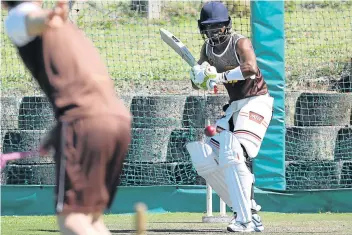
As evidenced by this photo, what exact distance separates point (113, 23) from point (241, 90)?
4170 millimetres

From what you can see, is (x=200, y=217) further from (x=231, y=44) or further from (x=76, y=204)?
(x=76, y=204)

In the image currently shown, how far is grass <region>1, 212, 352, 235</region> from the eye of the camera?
828cm

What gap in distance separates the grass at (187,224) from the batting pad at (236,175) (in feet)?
0.87

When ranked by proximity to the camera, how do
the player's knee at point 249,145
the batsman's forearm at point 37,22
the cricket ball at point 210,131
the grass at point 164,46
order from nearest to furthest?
the batsman's forearm at point 37,22 → the cricket ball at point 210,131 → the player's knee at point 249,145 → the grass at point 164,46

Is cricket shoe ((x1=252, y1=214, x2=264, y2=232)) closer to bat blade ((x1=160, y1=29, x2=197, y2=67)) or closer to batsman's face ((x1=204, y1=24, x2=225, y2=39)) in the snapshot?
bat blade ((x1=160, y1=29, x2=197, y2=67))

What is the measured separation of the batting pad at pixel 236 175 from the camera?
812 centimetres

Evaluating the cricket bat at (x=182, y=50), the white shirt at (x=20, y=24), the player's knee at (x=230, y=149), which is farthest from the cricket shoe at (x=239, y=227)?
the white shirt at (x=20, y=24)

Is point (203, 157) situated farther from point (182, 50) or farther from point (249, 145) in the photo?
point (182, 50)

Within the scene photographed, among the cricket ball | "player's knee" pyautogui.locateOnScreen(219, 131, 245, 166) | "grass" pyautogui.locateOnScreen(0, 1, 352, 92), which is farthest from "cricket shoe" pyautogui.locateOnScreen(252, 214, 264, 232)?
"grass" pyautogui.locateOnScreen(0, 1, 352, 92)

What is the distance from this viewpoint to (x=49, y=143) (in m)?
4.49

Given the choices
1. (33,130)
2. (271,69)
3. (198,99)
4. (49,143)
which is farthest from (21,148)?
(49,143)

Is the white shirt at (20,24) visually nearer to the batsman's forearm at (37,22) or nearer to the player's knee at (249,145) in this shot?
the batsman's forearm at (37,22)

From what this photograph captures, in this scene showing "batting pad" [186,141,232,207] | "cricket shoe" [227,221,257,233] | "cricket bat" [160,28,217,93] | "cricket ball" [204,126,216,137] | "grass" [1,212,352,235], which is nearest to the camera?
"cricket ball" [204,126,216,137]

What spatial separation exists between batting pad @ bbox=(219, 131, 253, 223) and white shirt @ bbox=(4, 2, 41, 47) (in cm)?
395
